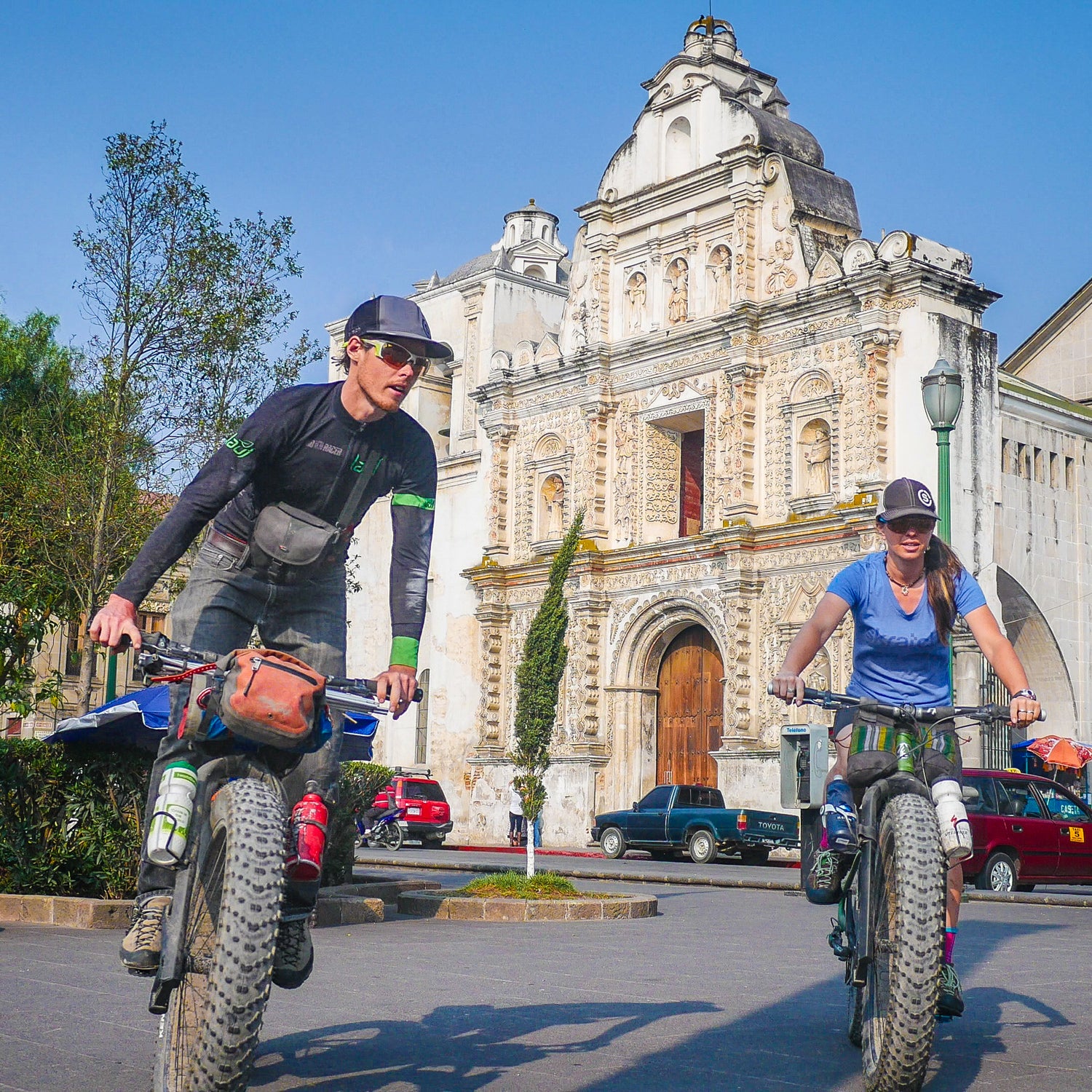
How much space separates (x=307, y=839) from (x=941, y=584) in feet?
8.87

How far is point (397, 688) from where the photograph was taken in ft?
14.8

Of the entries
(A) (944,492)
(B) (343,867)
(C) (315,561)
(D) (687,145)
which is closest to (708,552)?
(D) (687,145)

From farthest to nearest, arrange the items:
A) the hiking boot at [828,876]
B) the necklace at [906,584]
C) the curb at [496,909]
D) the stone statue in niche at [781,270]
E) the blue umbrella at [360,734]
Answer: the stone statue in niche at [781,270]
the curb at [496,909]
the blue umbrella at [360,734]
the necklace at [906,584]
the hiking boot at [828,876]

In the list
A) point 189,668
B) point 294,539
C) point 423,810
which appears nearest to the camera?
point 189,668

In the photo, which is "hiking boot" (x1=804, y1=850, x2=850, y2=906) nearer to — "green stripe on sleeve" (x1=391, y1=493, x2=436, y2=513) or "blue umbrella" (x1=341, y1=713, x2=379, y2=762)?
"green stripe on sleeve" (x1=391, y1=493, x2=436, y2=513)

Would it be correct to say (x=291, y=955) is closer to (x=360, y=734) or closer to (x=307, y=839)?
(x=307, y=839)

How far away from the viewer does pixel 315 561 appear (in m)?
4.97

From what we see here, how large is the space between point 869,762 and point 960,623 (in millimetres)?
21031

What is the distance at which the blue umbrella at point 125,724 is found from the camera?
10.0 meters

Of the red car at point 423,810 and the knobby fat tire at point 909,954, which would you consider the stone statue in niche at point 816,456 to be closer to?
the red car at point 423,810

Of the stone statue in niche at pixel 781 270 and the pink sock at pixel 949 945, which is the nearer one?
the pink sock at pixel 949 945

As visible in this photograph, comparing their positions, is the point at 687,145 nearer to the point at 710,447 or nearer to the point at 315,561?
the point at 710,447

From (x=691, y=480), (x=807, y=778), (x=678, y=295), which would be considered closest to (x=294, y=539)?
(x=807, y=778)

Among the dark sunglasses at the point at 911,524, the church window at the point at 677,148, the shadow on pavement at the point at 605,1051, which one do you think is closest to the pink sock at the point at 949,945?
the shadow on pavement at the point at 605,1051
